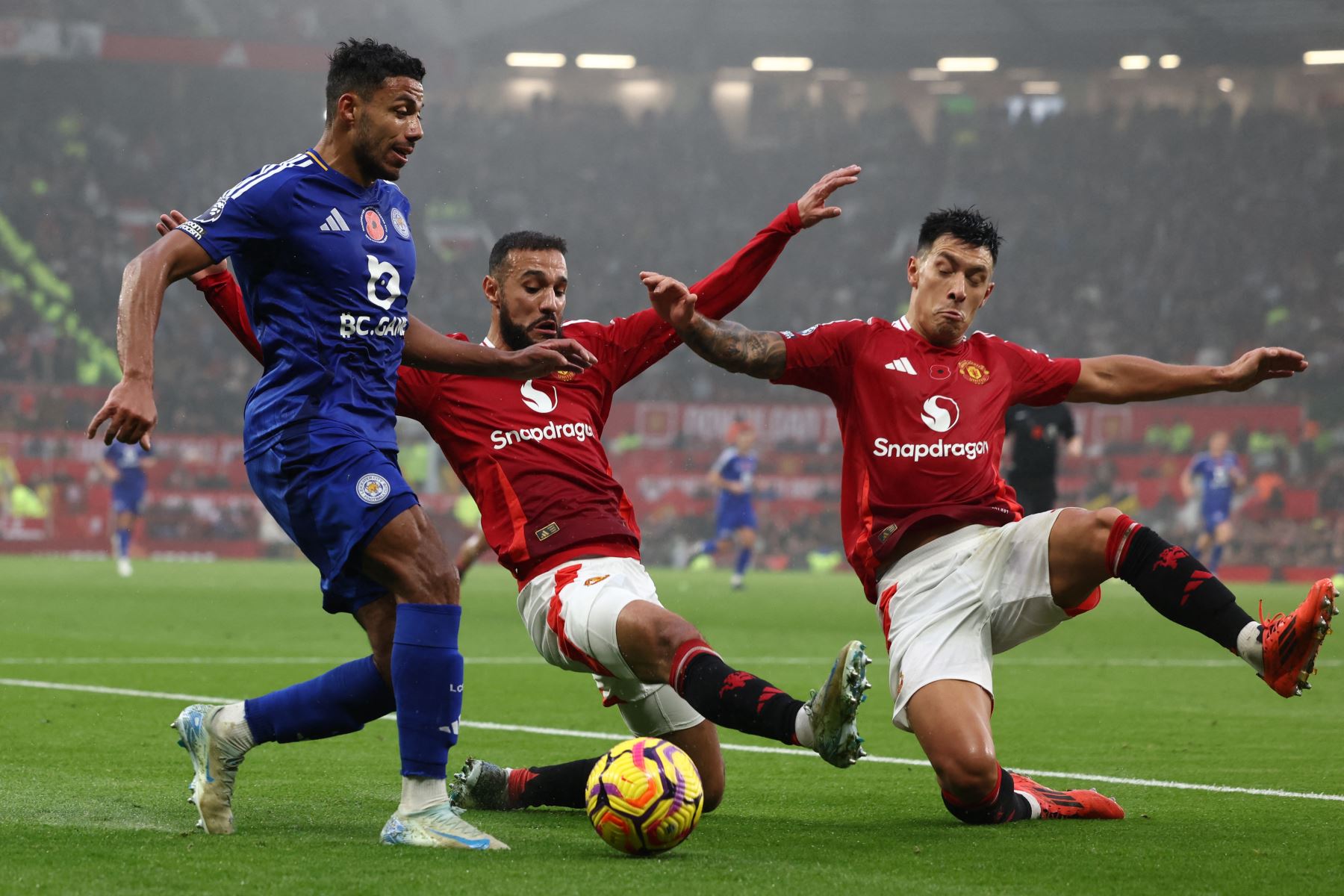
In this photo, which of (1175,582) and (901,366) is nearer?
(1175,582)

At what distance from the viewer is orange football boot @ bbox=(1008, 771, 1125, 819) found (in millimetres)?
4855

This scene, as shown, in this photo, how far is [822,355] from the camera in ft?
17.3

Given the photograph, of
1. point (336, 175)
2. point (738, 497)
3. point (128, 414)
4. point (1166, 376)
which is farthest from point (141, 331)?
point (738, 497)

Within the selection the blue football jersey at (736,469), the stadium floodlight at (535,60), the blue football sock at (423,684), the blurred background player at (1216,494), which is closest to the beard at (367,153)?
the blue football sock at (423,684)

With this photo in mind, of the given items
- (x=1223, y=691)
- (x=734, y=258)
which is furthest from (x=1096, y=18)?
(x=734, y=258)

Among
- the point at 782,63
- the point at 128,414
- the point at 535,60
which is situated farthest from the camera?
the point at 535,60

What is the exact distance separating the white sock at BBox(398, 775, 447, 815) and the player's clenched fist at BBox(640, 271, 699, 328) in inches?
61.4

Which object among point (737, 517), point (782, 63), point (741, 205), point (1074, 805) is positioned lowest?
point (1074, 805)

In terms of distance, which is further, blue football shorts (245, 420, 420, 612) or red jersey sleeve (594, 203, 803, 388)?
red jersey sleeve (594, 203, 803, 388)

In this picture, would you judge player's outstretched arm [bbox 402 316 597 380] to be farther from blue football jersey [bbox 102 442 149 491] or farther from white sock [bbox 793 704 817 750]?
blue football jersey [bbox 102 442 149 491]

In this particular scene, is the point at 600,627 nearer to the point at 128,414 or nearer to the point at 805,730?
the point at 805,730

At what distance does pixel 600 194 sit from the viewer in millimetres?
32656

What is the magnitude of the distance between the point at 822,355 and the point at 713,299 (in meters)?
0.42

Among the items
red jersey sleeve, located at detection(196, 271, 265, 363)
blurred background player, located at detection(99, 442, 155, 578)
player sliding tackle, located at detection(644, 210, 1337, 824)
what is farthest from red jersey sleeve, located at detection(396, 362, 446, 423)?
blurred background player, located at detection(99, 442, 155, 578)
